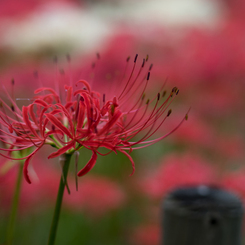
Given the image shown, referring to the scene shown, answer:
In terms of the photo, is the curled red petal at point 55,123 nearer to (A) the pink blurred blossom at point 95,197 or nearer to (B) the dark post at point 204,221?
(B) the dark post at point 204,221

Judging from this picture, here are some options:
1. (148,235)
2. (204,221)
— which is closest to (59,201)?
(204,221)

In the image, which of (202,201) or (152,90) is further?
(152,90)

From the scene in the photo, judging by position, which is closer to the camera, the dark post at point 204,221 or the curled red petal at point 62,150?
the curled red petal at point 62,150

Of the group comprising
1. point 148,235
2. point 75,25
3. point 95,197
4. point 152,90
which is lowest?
point 148,235

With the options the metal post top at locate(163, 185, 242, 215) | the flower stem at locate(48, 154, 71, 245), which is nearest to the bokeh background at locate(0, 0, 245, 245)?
the metal post top at locate(163, 185, 242, 215)

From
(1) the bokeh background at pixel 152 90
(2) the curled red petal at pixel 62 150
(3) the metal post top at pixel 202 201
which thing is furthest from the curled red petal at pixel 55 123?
(1) the bokeh background at pixel 152 90

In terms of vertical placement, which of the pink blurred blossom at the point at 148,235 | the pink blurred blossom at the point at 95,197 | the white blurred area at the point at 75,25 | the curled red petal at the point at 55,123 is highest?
the white blurred area at the point at 75,25

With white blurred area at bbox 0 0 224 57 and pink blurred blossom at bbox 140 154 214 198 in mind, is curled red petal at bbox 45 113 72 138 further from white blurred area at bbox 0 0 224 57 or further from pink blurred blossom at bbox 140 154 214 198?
white blurred area at bbox 0 0 224 57

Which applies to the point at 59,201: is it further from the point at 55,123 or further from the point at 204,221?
the point at 204,221

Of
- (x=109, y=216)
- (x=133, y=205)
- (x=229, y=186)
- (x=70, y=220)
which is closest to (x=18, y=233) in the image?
(x=70, y=220)
